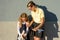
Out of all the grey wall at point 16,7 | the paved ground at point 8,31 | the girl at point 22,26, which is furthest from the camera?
the paved ground at point 8,31

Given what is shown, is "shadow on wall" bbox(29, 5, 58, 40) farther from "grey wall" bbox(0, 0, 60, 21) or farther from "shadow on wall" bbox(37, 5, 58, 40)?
"grey wall" bbox(0, 0, 60, 21)

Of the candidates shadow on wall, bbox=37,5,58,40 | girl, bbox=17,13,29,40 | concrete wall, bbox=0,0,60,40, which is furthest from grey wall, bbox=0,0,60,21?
girl, bbox=17,13,29,40

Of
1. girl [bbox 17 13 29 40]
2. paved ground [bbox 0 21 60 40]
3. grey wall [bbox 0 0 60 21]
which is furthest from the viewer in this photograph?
paved ground [bbox 0 21 60 40]

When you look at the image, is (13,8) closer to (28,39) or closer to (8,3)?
(8,3)

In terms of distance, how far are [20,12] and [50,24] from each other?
1.13 m

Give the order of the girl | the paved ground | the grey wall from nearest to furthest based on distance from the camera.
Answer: the girl < the grey wall < the paved ground

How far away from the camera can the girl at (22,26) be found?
9383mm

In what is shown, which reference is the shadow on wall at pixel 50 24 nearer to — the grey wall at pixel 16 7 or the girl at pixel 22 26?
the grey wall at pixel 16 7

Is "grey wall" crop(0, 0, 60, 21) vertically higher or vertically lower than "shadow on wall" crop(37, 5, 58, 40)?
higher

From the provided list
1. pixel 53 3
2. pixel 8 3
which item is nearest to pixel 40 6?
pixel 53 3

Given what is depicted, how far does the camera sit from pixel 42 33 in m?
9.56

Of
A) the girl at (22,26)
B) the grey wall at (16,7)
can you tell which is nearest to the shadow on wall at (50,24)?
the grey wall at (16,7)

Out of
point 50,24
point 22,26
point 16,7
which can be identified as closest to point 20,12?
point 16,7

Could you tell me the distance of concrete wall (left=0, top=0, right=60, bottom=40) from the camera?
9.95 metres
